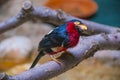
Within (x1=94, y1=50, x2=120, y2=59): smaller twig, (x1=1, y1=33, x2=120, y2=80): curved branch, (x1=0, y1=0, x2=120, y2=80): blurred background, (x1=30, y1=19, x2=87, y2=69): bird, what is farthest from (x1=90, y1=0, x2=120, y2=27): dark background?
(x1=30, y1=19, x2=87, y2=69): bird

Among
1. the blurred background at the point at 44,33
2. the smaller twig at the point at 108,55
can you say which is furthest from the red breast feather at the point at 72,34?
the smaller twig at the point at 108,55

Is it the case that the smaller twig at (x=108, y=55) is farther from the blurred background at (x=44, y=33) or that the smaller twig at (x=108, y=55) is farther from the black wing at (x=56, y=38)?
the black wing at (x=56, y=38)

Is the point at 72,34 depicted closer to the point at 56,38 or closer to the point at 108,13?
the point at 56,38

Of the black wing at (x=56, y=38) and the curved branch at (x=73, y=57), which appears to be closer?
the curved branch at (x=73, y=57)

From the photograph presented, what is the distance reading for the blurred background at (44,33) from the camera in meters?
1.99

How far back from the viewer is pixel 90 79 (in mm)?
1938

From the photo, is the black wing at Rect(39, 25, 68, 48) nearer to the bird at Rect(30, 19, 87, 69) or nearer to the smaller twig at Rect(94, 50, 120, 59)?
the bird at Rect(30, 19, 87, 69)

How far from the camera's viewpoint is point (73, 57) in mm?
1261

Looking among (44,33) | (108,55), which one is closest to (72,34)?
(108,55)

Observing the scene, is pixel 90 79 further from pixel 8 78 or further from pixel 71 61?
pixel 8 78

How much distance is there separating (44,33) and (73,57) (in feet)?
4.23

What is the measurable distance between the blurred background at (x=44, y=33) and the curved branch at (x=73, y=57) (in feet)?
1.45

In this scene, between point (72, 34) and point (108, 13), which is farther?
point (108, 13)

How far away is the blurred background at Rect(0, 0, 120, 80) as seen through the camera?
199cm
